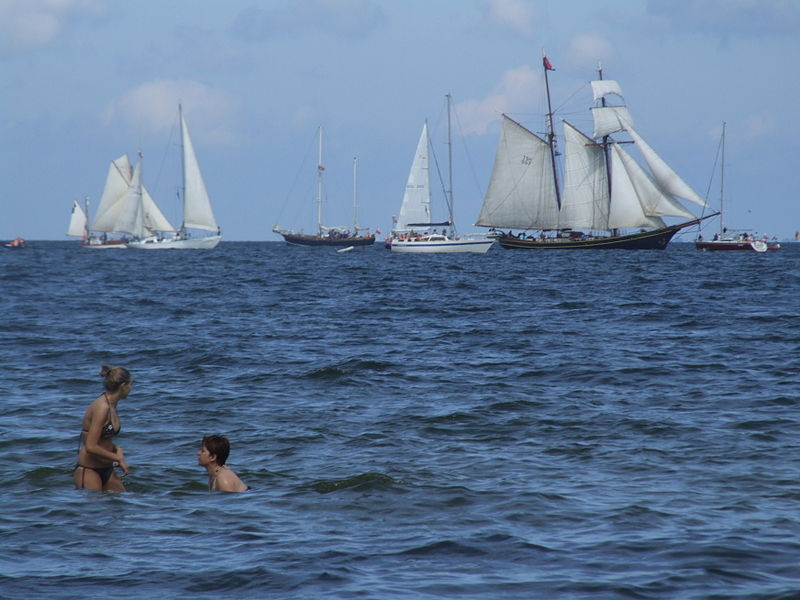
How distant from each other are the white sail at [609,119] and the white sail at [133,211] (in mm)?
52044

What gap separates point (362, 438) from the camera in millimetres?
13602

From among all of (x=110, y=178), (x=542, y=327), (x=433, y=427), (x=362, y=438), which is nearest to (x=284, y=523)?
(x=362, y=438)

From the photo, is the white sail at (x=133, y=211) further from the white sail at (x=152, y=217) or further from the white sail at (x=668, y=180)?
the white sail at (x=668, y=180)

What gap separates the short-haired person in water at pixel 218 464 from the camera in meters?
10.4

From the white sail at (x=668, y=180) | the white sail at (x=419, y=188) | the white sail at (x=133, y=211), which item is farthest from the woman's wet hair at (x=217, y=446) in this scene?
the white sail at (x=133, y=211)

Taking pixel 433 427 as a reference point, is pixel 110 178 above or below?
above

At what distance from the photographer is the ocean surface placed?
25.7 ft

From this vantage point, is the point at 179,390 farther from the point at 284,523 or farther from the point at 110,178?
the point at 110,178

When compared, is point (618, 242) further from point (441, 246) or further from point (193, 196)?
point (193, 196)

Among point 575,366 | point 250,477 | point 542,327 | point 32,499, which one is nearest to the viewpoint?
point 32,499

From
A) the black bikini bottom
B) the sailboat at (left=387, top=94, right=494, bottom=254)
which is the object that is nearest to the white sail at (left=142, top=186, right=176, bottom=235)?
the sailboat at (left=387, top=94, right=494, bottom=254)

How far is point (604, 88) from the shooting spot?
362 ft

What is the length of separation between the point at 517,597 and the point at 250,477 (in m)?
5.01

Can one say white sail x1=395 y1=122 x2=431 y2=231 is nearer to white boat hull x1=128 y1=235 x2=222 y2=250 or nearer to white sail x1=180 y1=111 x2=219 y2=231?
white sail x1=180 y1=111 x2=219 y2=231
